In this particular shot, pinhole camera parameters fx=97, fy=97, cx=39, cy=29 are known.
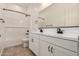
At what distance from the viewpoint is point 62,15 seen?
7.74ft

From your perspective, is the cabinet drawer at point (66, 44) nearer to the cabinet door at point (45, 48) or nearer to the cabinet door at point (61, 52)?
the cabinet door at point (61, 52)

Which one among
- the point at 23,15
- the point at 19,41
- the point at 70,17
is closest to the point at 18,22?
the point at 23,15

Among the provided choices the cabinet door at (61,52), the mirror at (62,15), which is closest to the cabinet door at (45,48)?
the cabinet door at (61,52)

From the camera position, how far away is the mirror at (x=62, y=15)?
77.2 inches

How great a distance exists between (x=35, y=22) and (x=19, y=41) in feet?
4.11

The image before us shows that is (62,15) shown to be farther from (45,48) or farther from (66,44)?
(66,44)

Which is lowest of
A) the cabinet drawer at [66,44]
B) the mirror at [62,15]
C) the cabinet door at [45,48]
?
the cabinet door at [45,48]

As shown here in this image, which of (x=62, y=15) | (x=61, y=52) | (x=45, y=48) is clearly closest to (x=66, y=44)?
(x=61, y=52)

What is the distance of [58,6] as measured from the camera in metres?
2.49

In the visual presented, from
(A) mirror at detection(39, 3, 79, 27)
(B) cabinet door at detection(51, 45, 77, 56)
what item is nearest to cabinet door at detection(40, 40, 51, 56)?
(B) cabinet door at detection(51, 45, 77, 56)

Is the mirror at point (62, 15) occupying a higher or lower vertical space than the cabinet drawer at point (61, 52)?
higher

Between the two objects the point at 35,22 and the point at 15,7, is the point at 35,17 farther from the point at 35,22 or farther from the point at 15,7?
the point at 15,7

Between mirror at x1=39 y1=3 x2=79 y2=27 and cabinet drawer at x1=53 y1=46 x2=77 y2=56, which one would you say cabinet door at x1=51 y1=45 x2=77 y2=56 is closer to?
cabinet drawer at x1=53 y1=46 x2=77 y2=56

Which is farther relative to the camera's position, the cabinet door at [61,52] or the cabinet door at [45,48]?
the cabinet door at [45,48]
